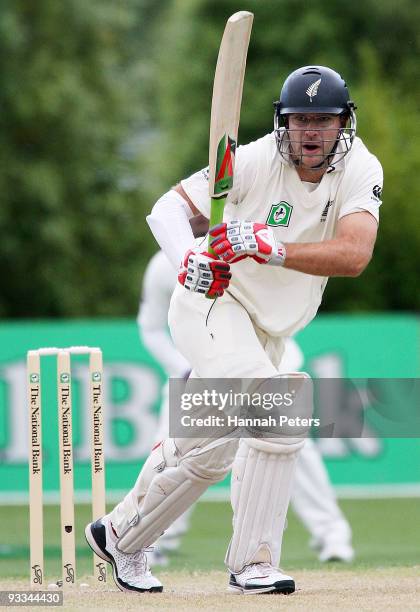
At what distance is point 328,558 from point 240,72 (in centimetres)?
309

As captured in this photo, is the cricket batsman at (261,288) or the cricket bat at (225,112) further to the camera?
the cricket batsman at (261,288)

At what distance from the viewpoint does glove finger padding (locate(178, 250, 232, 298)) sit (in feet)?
12.8

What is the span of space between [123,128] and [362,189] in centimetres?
1353

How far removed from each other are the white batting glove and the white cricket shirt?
272mm

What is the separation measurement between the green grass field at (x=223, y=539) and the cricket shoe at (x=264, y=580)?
132 centimetres

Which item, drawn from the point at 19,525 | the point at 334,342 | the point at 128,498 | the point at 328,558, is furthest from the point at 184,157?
the point at 128,498

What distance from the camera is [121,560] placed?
14.3 ft

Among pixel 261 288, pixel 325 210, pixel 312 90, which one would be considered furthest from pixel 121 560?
pixel 312 90

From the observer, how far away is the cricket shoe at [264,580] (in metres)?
4.03

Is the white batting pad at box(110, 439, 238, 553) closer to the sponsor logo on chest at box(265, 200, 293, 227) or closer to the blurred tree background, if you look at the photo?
the sponsor logo on chest at box(265, 200, 293, 227)

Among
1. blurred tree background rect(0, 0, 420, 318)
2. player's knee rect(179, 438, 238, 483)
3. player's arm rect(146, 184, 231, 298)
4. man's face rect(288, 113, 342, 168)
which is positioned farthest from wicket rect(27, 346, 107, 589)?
blurred tree background rect(0, 0, 420, 318)

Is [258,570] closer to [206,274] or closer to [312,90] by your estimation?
[206,274]

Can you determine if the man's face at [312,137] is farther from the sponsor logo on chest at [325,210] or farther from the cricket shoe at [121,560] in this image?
the cricket shoe at [121,560]

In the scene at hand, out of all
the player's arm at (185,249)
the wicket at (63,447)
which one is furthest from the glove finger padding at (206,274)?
the wicket at (63,447)
